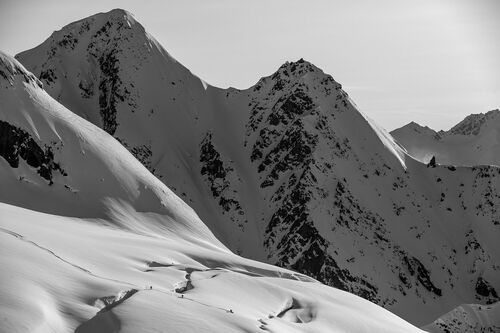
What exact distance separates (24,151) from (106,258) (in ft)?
116

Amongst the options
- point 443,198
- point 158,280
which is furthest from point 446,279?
point 158,280

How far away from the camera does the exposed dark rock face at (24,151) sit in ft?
268

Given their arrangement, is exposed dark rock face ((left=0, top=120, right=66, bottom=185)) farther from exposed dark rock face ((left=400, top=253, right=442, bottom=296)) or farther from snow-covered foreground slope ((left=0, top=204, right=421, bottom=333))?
exposed dark rock face ((left=400, top=253, right=442, bottom=296))

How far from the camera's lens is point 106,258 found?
52.1m

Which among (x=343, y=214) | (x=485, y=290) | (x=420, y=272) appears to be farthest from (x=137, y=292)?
(x=485, y=290)

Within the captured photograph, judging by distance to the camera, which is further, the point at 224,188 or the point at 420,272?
the point at 224,188

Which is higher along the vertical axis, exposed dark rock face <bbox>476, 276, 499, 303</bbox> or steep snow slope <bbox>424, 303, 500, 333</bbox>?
exposed dark rock face <bbox>476, 276, 499, 303</bbox>

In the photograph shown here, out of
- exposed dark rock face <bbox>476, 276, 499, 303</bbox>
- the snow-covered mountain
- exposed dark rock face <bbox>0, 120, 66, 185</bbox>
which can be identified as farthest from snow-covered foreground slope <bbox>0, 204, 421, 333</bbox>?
exposed dark rock face <bbox>476, 276, 499, 303</bbox>

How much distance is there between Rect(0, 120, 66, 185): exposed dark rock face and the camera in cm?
8158

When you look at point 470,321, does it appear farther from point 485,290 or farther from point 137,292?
point 137,292

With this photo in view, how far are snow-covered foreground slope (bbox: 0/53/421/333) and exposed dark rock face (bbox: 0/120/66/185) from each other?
13 centimetres

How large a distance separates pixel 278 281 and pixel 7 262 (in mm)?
30488

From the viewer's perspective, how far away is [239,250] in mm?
174875

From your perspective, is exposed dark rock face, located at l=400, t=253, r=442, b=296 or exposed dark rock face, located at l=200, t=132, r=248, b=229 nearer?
exposed dark rock face, located at l=400, t=253, r=442, b=296
